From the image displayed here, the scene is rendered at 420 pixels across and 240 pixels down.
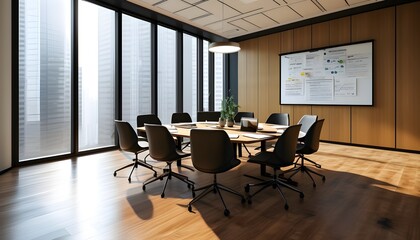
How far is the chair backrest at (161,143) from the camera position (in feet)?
9.93

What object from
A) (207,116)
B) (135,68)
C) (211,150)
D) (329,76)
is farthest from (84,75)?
(329,76)

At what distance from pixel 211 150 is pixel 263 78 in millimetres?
5871

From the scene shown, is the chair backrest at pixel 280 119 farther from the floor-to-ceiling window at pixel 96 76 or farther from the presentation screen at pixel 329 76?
the floor-to-ceiling window at pixel 96 76

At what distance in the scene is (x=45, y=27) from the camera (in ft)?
Answer: 15.7

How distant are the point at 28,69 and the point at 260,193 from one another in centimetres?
443

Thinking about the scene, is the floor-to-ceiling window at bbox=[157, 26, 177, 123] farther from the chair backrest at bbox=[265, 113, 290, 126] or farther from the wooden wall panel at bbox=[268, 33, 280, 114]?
the chair backrest at bbox=[265, 113, 290, 126]

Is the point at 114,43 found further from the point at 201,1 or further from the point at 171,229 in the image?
the point at 171,229

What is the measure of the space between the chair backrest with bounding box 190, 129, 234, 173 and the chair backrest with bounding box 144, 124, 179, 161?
0.46m

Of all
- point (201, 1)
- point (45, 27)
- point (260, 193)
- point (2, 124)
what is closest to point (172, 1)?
point (201, 1)

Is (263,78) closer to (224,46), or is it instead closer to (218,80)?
(218,80)

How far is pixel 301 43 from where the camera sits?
7105 mm

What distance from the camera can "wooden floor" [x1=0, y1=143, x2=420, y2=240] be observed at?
7.38 ft

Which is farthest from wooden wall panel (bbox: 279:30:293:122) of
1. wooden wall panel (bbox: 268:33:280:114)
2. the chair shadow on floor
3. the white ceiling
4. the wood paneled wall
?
the chair shadow on floor

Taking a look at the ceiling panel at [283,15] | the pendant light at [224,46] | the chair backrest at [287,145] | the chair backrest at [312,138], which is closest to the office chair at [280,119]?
the chair backrest at [312,138]
